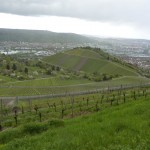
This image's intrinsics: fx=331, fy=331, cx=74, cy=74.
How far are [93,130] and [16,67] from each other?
13593 centimetres

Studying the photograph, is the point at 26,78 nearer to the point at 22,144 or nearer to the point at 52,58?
the point at 52,58

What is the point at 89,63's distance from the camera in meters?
173

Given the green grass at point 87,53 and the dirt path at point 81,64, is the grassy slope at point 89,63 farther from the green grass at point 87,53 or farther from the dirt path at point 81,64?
the dirt path at point 81,64

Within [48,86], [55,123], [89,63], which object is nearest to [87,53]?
[89,63]

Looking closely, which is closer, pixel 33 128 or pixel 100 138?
pixel 100 138

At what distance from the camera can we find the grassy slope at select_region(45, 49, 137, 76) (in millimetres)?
154625

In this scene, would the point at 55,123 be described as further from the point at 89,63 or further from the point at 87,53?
the point at 87,53

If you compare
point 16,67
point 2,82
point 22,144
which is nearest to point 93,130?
point 22,144

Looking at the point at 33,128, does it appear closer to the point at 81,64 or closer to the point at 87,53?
the point at 81,64

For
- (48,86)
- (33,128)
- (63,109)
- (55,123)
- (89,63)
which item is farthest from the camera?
(89,63)

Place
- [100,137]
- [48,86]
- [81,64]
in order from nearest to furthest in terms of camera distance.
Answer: [100,137], [48,86], [81,64]

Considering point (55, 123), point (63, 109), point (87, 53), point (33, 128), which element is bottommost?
point (87, 53)

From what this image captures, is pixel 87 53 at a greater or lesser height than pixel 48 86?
greater

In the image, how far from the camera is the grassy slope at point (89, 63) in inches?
6088
